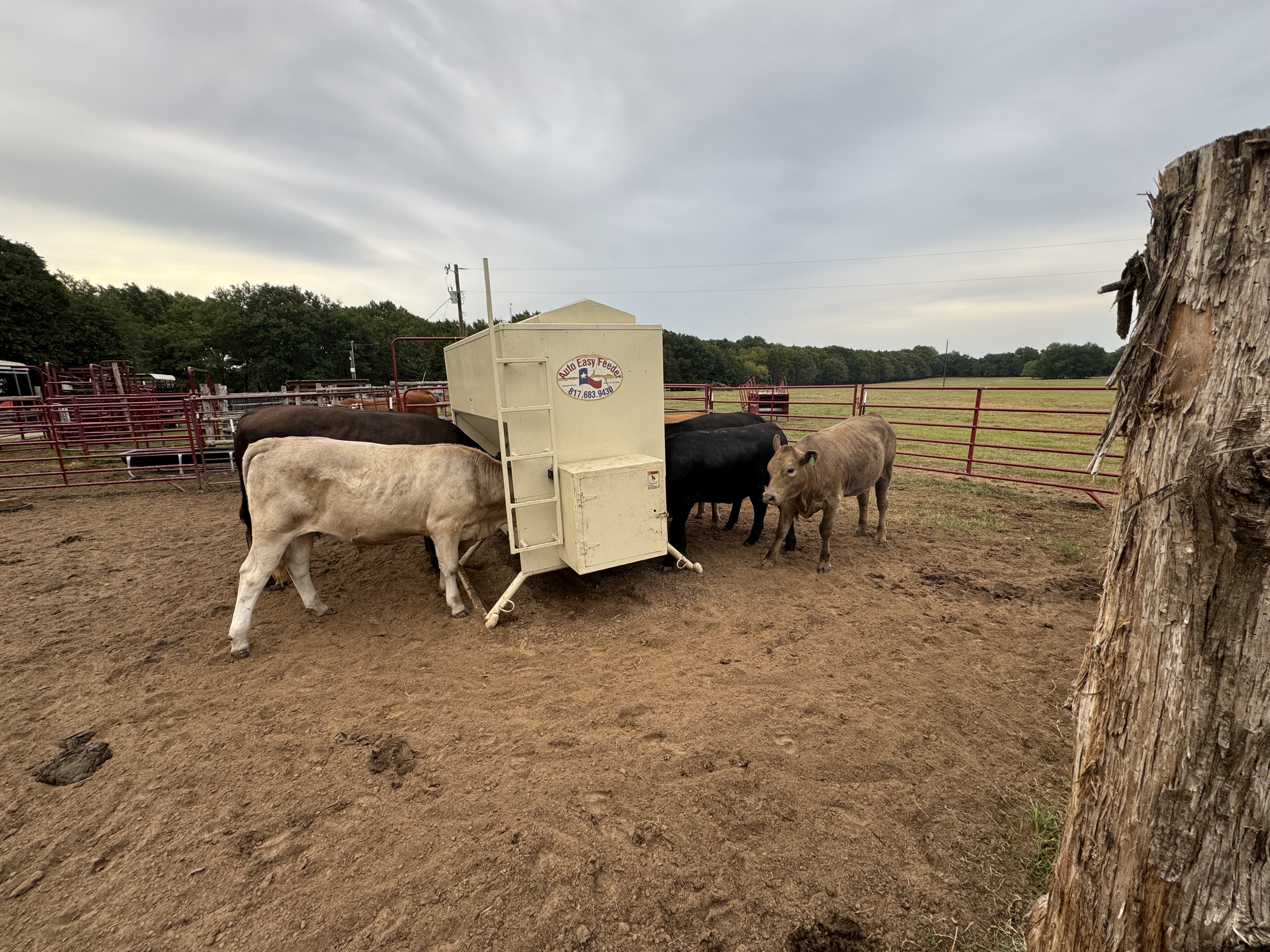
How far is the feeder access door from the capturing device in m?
4.16

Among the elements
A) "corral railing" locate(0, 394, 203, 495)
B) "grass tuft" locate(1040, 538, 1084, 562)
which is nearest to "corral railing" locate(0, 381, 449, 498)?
"corral railing" locate(0, 394, 203, 495)

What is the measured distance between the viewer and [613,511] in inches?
168

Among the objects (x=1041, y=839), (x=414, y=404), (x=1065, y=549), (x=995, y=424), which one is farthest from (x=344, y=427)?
(x=995, y=424)

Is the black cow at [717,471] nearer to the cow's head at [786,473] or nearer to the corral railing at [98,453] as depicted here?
the cow's head at [786,473]

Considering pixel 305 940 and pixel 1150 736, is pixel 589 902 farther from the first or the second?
pixel 1150 736

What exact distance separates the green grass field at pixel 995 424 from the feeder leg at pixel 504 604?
149 inches

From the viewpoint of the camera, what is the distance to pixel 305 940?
1.89m

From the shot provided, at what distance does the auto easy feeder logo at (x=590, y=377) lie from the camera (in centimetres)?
420

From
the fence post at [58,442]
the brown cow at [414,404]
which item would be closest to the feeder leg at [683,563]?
the brown cow at [414,404]

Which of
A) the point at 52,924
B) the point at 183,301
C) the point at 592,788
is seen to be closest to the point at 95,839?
the point at 52,924

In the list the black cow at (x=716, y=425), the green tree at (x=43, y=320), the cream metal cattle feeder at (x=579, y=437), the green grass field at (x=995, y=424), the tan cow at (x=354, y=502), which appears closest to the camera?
the tan cow at (x=354, y=502)

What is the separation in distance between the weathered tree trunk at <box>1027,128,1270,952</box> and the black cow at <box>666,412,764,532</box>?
17.1 ft

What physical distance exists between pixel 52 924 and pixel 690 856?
2.46 metres

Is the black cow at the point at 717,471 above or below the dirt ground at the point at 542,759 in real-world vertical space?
above
